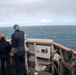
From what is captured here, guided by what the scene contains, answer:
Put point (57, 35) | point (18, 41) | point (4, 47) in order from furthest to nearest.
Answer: point (57, 35)
point (4, 47)
point (18, 41)

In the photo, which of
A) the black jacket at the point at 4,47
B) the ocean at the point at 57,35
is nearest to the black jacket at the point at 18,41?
the black jacket at the point at 4,47

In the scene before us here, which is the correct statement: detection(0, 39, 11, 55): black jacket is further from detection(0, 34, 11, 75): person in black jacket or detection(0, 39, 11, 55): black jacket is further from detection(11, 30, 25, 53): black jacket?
detection(11, 30, 25, 53): black jacket

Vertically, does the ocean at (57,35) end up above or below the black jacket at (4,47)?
below

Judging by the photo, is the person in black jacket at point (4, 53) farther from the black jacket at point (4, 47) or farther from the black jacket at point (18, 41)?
the black jacket at point (18, 41)

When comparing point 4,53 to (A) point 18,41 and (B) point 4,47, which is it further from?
(A) point 18,41

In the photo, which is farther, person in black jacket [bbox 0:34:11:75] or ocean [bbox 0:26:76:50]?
ocean [bbox 0:26:76:50]

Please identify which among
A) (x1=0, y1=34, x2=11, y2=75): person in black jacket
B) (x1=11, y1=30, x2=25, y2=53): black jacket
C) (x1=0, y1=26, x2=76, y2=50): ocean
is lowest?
(x1=0, y1=26, x2=76, y2=50): ocean

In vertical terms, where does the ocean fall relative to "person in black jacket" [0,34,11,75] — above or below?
below

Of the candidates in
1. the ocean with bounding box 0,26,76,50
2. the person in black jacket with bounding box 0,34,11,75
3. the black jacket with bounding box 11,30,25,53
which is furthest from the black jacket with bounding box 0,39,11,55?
the ocean with bounding box 0,26,76,50

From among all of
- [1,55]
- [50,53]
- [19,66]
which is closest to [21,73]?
[19,66]

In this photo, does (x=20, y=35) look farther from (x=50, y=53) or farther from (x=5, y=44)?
(x=50, y=53)

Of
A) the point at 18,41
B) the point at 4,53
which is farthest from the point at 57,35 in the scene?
the point at 18,41

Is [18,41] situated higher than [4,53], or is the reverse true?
[18,41]

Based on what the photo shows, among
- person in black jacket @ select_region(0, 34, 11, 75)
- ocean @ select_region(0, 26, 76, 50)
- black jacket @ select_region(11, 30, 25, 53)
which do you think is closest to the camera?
black jacket @ select_region(11, 30, 25, 53)
